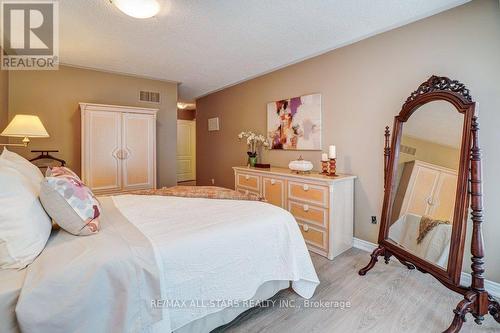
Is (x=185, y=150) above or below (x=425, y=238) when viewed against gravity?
above

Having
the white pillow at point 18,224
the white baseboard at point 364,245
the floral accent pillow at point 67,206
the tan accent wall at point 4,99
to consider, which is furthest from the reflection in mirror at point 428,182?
the tan accent wall at point 4,99

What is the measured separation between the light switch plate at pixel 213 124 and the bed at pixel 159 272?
3.64 metres

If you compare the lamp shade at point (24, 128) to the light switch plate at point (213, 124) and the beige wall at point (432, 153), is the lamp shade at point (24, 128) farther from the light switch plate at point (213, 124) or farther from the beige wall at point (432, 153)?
the beige wall at point (432, 153)

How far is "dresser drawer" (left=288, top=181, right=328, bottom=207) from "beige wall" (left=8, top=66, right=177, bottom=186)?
3.10 m

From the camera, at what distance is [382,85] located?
105 inches

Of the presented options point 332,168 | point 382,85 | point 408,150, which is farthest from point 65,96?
point 408,150

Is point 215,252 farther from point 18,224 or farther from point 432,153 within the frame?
point 432,153

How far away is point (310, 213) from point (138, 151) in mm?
2782

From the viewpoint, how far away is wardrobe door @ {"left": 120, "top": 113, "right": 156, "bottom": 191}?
3.71m

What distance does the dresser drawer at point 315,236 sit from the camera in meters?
2.70

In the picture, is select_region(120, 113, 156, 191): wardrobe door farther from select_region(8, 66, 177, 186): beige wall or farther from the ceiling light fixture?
the ceiling light fixture

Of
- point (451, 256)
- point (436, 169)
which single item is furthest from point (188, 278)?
point (436, 169)

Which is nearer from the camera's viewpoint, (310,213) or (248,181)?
(310,213)

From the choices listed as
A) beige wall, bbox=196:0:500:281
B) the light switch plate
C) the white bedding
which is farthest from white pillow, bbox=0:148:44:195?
the light switch plate
